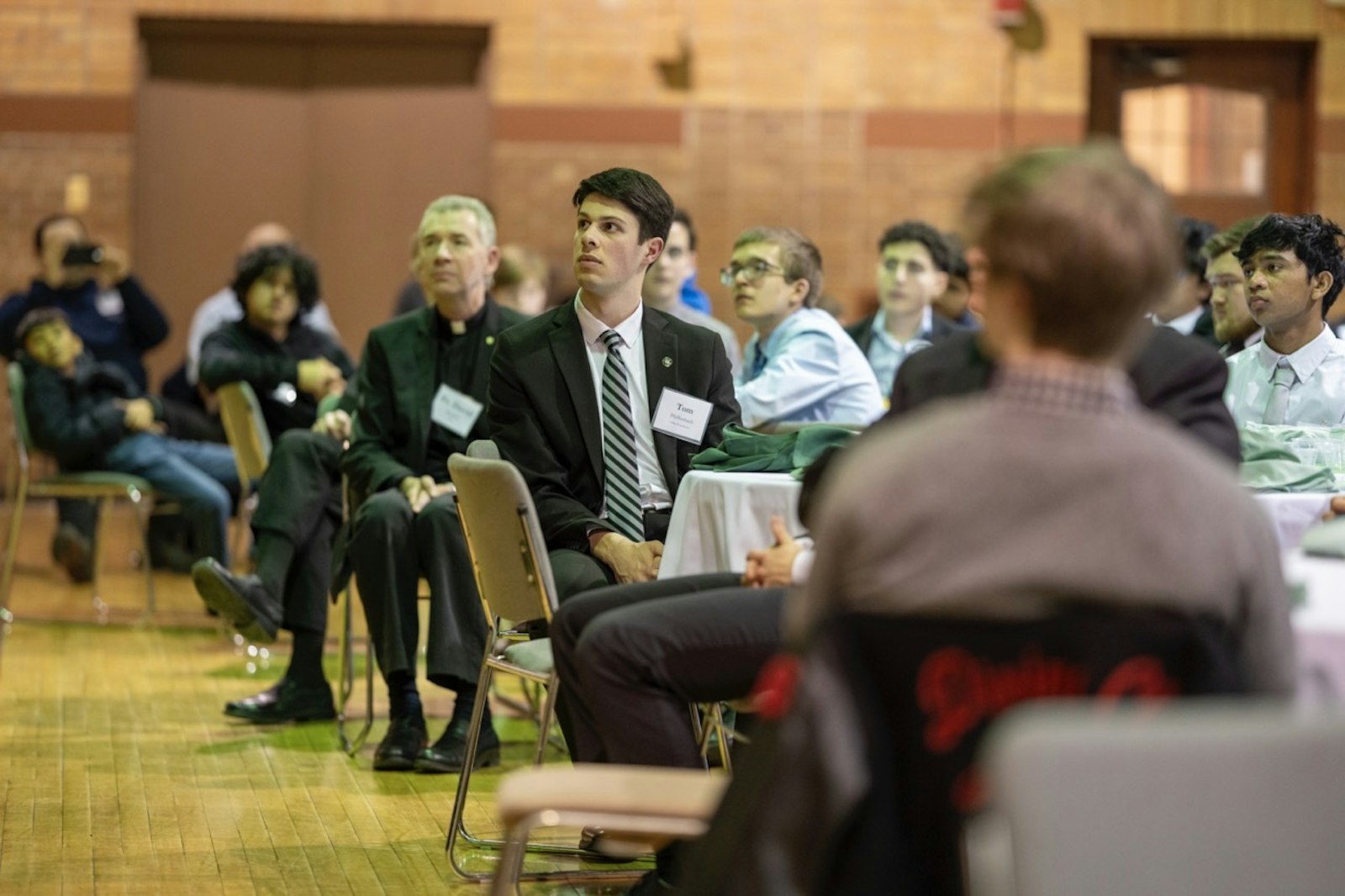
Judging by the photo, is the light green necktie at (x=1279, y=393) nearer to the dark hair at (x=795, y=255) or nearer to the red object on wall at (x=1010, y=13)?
the dark hair at (x=795, y=255)

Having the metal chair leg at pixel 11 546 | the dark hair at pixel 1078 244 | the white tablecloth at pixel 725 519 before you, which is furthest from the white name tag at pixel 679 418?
the metal chair leg at pixel 11 546

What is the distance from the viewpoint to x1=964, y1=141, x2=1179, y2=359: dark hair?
1605 millimetres

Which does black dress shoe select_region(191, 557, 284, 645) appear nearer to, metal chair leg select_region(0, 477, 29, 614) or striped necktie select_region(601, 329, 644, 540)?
striped necktie select_region(601, 329, 644, 540)

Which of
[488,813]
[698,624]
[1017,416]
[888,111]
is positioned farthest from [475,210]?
[888,111]

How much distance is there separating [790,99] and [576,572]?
21.4 feet

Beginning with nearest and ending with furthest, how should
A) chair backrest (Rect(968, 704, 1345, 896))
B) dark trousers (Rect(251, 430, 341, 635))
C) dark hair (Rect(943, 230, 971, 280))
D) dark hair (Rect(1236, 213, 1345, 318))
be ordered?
1. chair backrest (Rect(968, 704, 1345, 896))
2. dark hair (Rect(1236, 213, 1345, 318))
3. dark trousers (Rect(251, 430, 341, 635))
4. dark hair (Rect(943, 230, 971, 280))

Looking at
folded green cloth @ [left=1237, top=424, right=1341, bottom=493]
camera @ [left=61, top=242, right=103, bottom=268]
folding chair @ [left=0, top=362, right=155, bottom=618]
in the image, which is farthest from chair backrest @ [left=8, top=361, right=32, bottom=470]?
folded green cloth @ [left=1237, top=424, right=1341, bottom=493]

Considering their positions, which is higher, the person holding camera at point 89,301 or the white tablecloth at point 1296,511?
the person holding camera at point 89,301

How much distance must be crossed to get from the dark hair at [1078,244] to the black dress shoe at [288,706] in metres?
3.74

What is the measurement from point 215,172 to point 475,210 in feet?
17.5

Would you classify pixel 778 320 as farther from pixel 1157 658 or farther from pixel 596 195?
pixel 1157 658

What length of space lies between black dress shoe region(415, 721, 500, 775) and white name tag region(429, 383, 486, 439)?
806 mm

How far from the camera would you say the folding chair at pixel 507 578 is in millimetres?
3119

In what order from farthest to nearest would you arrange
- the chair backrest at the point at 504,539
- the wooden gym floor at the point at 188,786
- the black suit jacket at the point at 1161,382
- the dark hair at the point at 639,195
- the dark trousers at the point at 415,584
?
1. the dark trousers at the point at 415,584
2. the dark hair at the point at 639,195
3. the wooden gym floor at the point at 188,786
4. the chair backrest at the point at 504,539
5. the black suit jacket at the point at 1161,382
